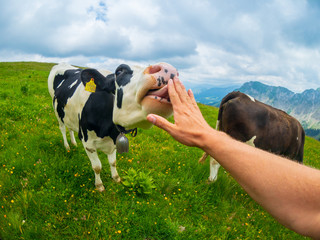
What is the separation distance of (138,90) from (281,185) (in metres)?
1.57

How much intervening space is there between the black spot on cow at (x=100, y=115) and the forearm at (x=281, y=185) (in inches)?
95.8

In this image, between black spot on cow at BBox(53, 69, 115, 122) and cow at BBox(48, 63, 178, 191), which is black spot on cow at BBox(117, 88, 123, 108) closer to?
cow at BBox(48, 63, 178, 191)

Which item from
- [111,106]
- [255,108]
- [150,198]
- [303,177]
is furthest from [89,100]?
[255,108]

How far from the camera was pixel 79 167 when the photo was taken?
441 cm

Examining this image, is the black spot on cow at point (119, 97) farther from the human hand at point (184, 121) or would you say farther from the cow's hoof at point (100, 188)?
the cow's hoof at point (100, 188)

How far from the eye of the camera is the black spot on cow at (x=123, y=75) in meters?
2.58

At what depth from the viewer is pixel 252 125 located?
5082mm

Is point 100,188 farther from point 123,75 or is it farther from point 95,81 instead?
point 123,75

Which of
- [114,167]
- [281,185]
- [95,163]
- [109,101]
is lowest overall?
[114,167]

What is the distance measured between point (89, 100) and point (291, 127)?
569 cm

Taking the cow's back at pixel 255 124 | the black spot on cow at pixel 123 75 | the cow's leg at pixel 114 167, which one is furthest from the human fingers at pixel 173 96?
the cow's back at pixel 255 124

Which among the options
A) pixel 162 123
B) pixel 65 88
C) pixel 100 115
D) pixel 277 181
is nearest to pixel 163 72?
pixel 162 123

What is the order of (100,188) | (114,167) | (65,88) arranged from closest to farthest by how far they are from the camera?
(100,188)
(114,167)
(65,88)

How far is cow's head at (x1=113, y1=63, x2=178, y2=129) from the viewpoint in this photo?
1.99 m
